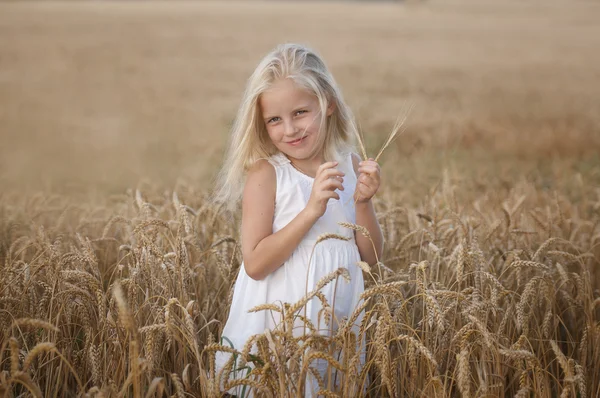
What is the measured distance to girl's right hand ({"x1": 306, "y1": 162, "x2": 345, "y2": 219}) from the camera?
2.44 metres

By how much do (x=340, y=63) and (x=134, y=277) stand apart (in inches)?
594

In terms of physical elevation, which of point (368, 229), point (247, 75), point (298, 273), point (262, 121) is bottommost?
point (298, 273)

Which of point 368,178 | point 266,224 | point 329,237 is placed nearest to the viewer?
point 329,237

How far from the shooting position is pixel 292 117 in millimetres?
2691

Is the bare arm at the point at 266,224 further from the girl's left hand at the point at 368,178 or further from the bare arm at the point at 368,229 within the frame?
the bare arm at the point at 368,229

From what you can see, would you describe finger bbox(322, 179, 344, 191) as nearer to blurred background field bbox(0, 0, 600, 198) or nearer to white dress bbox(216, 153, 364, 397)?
white dress bbox(216, 153, 364, 397)

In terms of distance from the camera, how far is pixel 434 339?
8.51 ft

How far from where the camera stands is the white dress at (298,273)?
266 cm

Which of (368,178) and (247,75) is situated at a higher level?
(247,75)

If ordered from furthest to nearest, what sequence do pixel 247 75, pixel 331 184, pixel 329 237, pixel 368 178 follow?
1. pixel 247 75
2. pixel 368 178
3. pixel 331 184
4. pixel 329 237

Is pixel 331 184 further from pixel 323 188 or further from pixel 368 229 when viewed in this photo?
pixel 368 229

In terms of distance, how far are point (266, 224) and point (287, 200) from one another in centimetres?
12

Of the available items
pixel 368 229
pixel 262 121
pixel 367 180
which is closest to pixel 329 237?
pixel 367 180

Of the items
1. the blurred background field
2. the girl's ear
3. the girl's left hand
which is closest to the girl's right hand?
the girl's left hand
